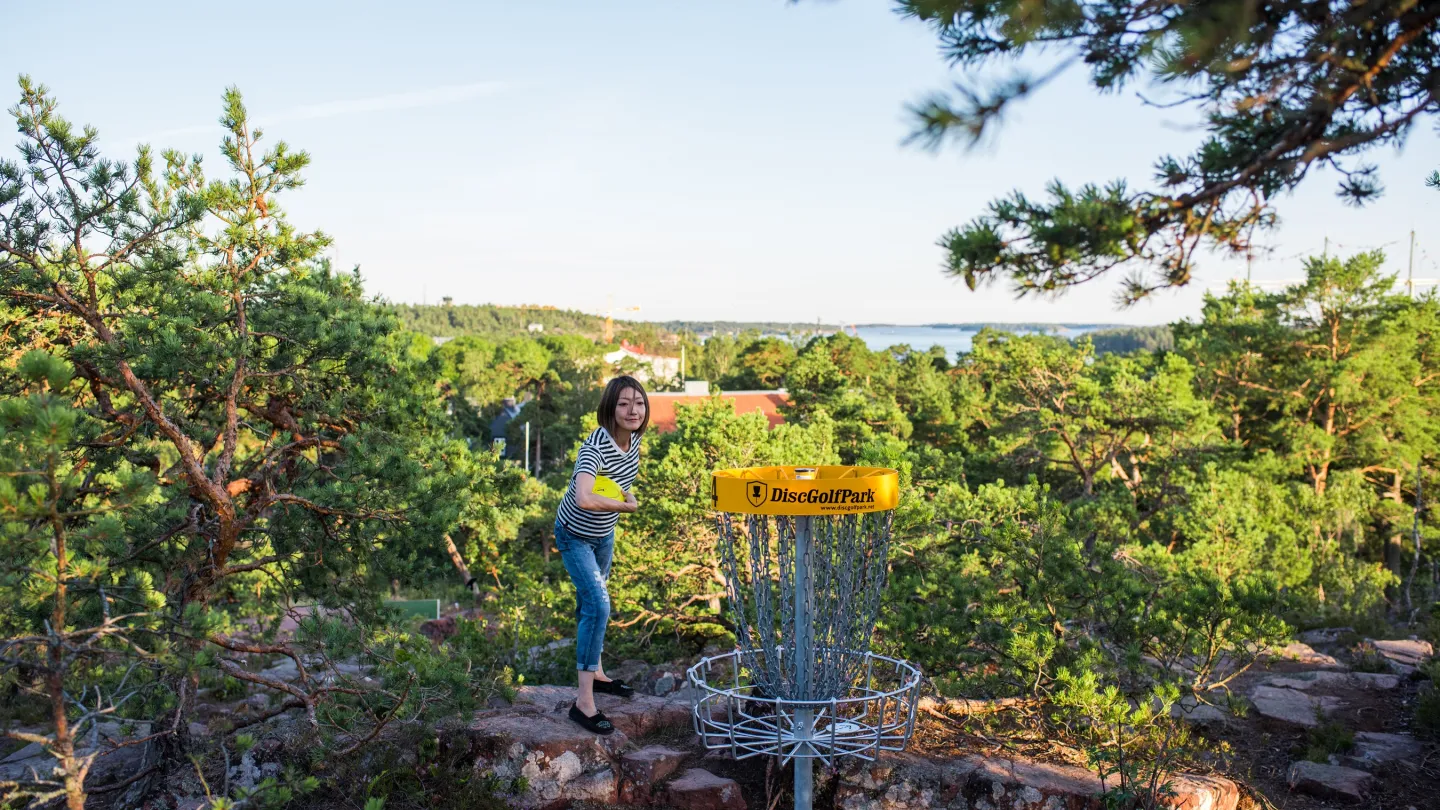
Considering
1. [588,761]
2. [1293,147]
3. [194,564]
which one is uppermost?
[1293,147]

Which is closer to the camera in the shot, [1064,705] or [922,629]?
[1064,705]

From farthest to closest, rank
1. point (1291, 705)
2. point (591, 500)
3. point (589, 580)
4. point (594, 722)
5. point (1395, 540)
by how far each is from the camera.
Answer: point (1395, 540) < point (1291, 705) < point (594, 722) < point (589, 580) < point (591, 500)

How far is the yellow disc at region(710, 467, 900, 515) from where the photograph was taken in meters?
3.68

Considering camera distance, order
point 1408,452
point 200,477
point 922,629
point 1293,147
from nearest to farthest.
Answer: point 1293,147
point 200,477
point 922,629
point 1408,452

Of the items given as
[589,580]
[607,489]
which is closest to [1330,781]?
[589,580]

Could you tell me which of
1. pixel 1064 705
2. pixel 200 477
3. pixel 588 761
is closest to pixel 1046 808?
pixel 1064 705

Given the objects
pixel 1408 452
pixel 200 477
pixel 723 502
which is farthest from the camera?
pixel 1408 452

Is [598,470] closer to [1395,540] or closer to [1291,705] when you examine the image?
[1291,705]

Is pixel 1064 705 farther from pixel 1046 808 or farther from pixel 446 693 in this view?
pixel 446 693

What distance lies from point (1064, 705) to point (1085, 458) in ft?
43.4

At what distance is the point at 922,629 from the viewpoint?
632 cm

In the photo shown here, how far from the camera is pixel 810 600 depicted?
12.9 feet

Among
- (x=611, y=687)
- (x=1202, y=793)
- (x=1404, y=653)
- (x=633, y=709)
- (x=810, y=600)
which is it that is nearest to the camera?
(x=810, y=600)

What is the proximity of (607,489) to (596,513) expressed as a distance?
12.6 inches
